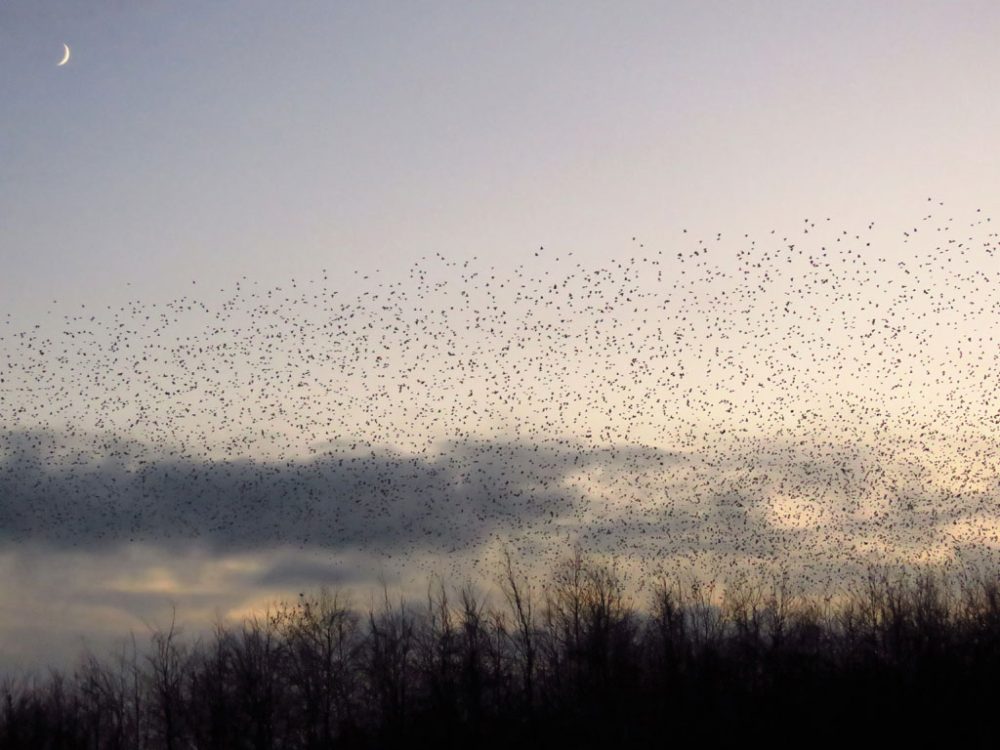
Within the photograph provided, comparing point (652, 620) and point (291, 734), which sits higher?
point (652, 620)

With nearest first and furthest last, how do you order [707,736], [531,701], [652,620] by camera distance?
[707,736], [531,701], [652,620]

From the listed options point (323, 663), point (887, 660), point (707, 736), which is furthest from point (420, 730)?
point (887, 660)

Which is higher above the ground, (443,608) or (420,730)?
(443,608)

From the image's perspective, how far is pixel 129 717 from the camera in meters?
90.4

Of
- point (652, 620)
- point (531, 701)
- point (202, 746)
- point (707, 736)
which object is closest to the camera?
point (707, 736)

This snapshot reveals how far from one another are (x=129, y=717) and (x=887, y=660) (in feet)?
179

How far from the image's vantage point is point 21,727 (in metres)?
89.4


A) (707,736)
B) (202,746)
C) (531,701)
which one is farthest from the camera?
(202,746)

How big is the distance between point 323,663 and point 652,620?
920 inches

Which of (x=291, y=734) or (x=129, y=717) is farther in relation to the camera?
(x=129, y=717)

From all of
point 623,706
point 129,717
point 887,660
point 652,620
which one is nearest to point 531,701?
point 623,706

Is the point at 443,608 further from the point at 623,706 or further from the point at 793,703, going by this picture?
the point at 793,703

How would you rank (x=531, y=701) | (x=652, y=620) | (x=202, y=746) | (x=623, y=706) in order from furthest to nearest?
(x=652, y=620)
(x=202, y=746)
(x=531, y=701)
(x=623, y=706)

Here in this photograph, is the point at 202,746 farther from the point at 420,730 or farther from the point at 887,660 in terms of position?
the point at 887,660
